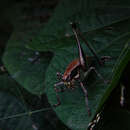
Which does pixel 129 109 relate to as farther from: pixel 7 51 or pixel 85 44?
pixel 7 51

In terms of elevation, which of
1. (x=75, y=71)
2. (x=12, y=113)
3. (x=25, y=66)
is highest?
(x=75, y=71)

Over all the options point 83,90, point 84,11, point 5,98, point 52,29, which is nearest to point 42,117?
point 5,98

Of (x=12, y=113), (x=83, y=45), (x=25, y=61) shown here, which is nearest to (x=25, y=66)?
(x=25, y=61)

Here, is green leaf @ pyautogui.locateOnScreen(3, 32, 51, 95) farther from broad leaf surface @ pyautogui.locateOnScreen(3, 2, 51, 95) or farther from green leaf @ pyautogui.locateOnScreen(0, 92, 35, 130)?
green leaf @ pyautogui.locateOnScreen(0, 92, 35, 130)

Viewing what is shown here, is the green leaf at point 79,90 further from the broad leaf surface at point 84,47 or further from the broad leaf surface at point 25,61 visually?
the broad leaf surface at point 25,61

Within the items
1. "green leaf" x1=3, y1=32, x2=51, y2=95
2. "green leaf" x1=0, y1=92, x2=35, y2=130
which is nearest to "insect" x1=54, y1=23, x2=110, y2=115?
"green leaf" x1=3, y1=32, x2=51, y2=95

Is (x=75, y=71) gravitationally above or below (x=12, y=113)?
above

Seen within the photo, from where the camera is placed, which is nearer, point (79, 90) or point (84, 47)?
point (79, 90)

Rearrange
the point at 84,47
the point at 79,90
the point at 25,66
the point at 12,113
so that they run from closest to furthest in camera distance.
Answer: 1. the point at 79,90
2. the point at 84,47
3. the point at 12,113
4. the point at 25,66

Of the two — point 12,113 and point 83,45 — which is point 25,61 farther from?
point 83,45

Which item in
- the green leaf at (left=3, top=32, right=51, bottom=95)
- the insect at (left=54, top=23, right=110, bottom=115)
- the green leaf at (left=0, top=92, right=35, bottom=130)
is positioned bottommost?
the green leaf at (left=0, top=92, right=35, bottom=130)
